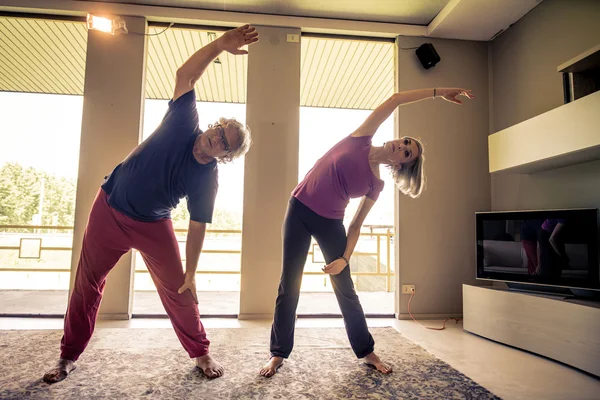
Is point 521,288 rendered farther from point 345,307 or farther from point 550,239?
point 345,307

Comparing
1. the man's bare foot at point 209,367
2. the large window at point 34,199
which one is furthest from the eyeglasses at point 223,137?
the large window at point 34,199

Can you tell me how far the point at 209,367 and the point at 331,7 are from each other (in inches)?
118

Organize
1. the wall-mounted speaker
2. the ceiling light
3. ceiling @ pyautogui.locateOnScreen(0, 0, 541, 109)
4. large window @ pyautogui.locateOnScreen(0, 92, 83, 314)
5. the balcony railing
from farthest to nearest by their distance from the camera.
A: the balcony railing
large window @ pyautogui.locateOnScreen(0, 92, 83, 314)
the wall-mounted speaker
ceiling @ pyautogui.locateOnScreen(0, 0, 541, 109)
the ceiling light

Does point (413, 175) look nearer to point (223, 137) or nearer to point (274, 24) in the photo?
point (223, 137)

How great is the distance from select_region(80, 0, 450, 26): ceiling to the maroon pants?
2233mm

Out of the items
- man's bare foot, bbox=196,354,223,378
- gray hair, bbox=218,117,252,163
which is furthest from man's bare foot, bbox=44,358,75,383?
gray hair, bbox=218,117,252,163

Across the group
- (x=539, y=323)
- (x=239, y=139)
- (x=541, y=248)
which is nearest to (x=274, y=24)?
(x=239, y=139)

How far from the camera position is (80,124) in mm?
2934

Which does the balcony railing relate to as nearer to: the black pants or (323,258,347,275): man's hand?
the black pants

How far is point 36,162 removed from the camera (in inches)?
156

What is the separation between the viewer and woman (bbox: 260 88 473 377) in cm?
168

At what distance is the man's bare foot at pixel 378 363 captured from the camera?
170 cm

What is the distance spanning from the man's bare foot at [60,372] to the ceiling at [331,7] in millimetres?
2867

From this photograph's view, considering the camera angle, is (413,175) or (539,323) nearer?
(413,175)
